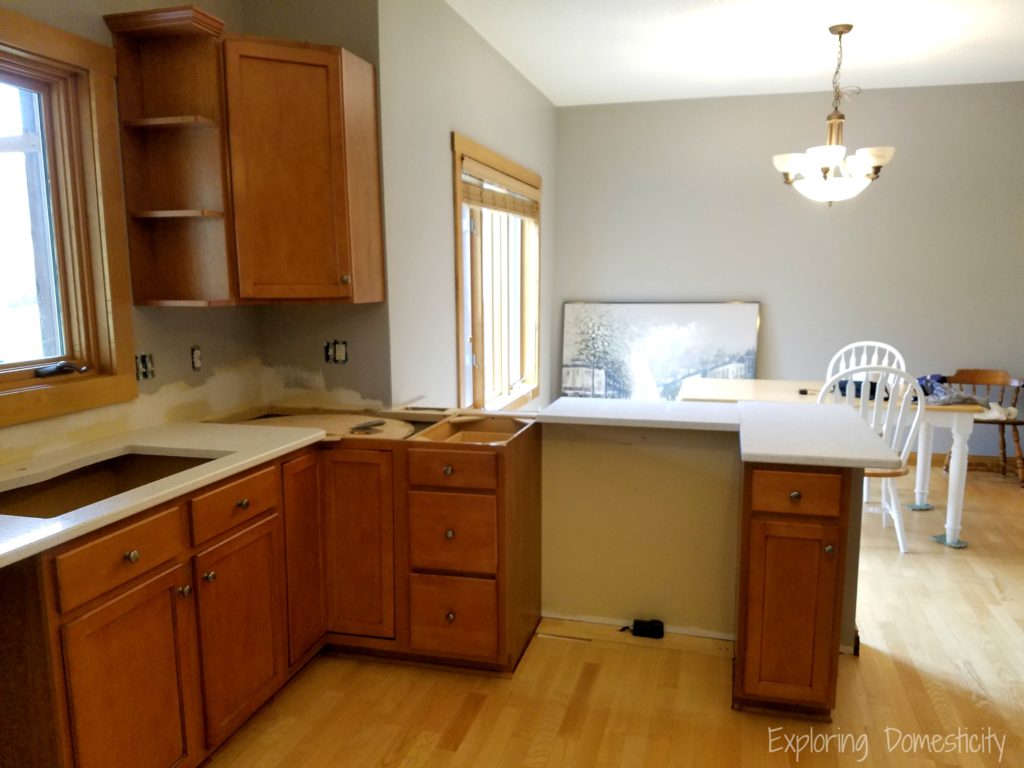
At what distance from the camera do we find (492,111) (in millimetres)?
4137

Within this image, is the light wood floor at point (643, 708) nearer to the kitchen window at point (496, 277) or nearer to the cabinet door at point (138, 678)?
the cabinet door at point (138, 678)

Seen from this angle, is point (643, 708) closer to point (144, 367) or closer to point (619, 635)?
point (619, 635)

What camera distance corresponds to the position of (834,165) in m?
3.44

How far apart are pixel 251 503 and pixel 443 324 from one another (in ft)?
5.02

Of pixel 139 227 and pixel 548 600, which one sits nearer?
pixel 139 227

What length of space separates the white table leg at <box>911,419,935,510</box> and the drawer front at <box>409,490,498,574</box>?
2.71 metres

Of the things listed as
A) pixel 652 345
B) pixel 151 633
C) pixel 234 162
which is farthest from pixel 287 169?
pixel 652 345

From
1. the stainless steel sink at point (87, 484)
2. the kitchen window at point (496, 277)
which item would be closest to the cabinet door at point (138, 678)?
the stainless steel sink at point (87, 484)

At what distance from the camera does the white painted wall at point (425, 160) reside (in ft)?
9.67

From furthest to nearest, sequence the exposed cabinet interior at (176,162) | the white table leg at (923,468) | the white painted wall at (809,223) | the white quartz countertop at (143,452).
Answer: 1. the white painted wall at (809,223)
2. the white table leg at (923,468)
3. the exposed cabinet interior at (176,162)
4. the white quartz countertop at (143,452)

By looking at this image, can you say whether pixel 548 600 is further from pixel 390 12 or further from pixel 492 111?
pixel 492 111

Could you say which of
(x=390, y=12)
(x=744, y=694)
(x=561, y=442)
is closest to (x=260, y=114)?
(x=390, y=12)

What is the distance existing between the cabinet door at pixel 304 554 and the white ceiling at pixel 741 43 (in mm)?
2291

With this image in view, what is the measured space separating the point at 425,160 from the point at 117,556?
2126mm
